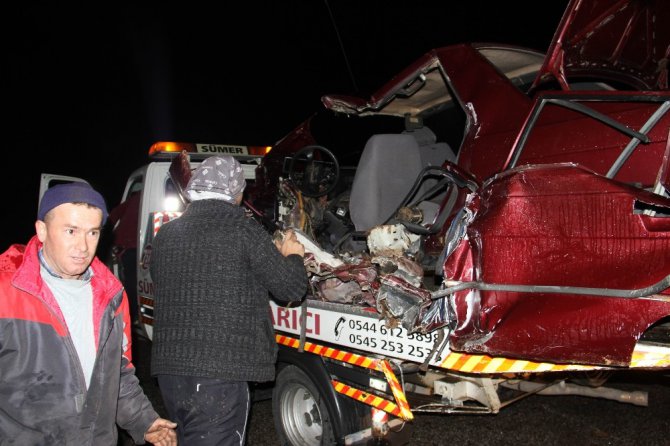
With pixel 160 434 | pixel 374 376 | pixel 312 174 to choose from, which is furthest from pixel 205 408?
pixel 312 174

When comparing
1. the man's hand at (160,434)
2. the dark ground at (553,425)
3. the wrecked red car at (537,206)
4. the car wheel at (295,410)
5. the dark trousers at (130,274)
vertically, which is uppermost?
the wrecked red car at (537,206)

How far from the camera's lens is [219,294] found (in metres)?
2.34

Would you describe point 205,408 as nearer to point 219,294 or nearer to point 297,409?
point 219,294

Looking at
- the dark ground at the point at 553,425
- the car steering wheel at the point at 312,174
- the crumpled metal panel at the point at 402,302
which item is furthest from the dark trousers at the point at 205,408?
the car steering wheel at the point at 312,174

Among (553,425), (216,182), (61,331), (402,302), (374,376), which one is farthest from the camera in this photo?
(553,425)

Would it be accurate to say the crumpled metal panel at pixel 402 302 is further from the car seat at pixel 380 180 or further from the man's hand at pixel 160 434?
the man's hand at pixel 160 434

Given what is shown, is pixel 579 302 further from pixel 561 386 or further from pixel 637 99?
pixel 561 386

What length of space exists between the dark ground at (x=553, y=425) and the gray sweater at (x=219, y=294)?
215 centimetres

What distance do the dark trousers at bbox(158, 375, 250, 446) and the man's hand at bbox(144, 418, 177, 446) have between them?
15 cm

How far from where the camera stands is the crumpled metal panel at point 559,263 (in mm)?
1869

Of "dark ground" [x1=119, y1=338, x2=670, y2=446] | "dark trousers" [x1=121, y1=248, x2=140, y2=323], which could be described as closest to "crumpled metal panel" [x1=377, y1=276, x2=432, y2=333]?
"dark ground" [x1=119, y1=338, x2=670, y2=446]

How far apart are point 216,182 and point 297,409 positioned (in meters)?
2.12

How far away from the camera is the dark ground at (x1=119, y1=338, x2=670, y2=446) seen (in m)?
3.89

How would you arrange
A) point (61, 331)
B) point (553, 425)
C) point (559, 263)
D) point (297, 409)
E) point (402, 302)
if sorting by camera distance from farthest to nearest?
point (553, 425)
point (297, 409)
point (402, 302)
point (559, 263)
point (61, 331)
